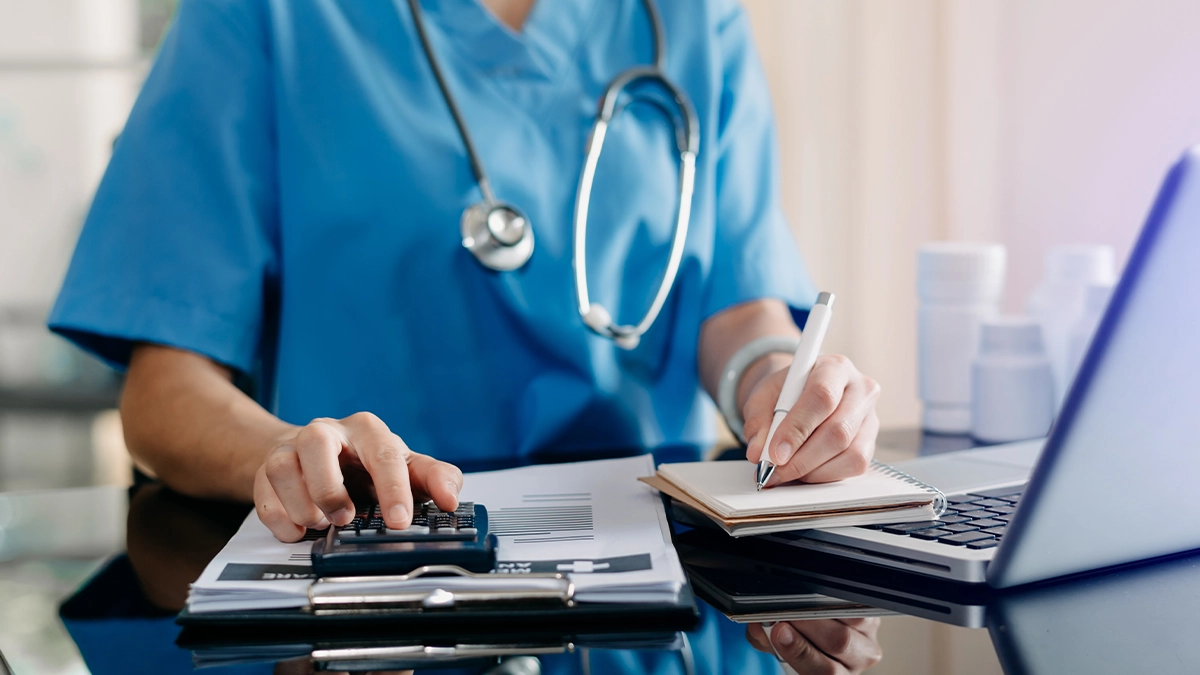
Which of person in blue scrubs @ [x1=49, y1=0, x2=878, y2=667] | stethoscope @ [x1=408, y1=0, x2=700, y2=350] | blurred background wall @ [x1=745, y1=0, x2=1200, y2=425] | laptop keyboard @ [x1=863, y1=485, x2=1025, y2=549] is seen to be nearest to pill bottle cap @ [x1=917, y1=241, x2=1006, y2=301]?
person in blue scrubs @ [x1=49, y1=0, x2=878, y2=667]

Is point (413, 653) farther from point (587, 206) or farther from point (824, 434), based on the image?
point (587, 206)

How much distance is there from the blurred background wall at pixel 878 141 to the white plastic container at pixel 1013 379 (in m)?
0.59

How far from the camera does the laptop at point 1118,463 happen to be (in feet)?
1.30

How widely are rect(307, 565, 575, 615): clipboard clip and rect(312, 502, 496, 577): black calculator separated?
0.01 meters

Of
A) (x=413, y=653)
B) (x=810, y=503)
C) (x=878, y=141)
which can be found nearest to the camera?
(x=413, y=653)

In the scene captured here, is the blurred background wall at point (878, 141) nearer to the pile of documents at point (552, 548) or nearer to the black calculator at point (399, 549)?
the pile of documents at point (552, 548)

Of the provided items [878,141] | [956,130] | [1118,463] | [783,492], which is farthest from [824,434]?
[878,141]

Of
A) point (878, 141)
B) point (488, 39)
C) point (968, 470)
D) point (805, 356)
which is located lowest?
point (968, 470)

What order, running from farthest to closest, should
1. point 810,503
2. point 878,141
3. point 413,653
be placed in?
point 878,141 → point 810,503 → point 413,653

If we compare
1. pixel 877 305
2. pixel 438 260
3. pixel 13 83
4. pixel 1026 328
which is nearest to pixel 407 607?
pixel 438 260

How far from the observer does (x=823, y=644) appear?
0.42 metres

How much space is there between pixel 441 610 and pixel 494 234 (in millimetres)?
463

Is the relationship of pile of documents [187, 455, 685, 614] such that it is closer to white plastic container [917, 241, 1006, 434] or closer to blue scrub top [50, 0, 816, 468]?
blue scrub top [50, 0, 816, 468]

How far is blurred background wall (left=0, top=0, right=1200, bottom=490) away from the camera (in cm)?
144
